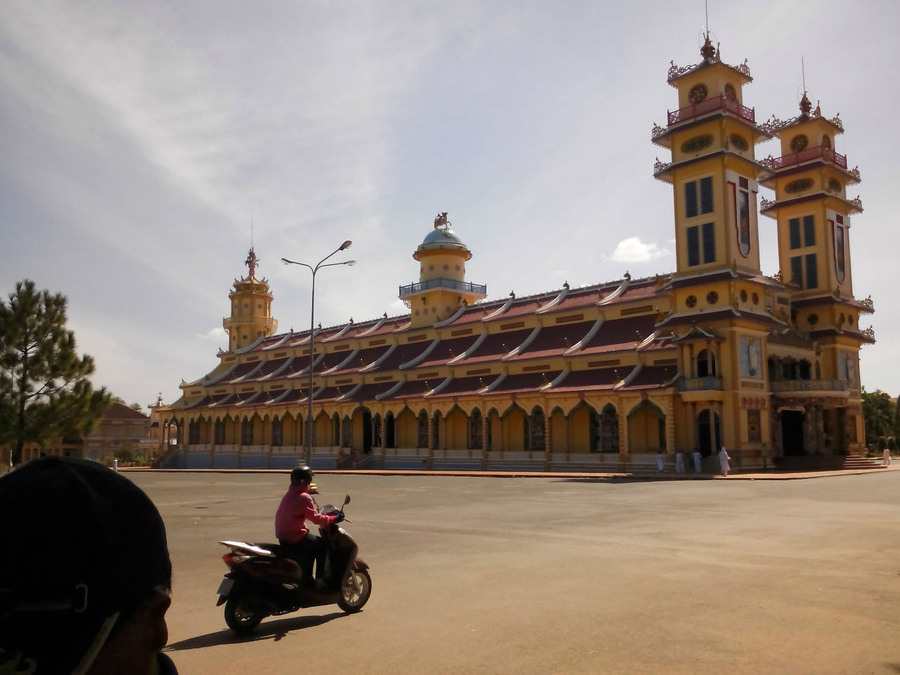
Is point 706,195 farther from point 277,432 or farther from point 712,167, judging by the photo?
point 277,432

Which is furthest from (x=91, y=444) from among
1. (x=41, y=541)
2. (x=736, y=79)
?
(x=41, y=541)

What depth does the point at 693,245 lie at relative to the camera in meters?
38.0

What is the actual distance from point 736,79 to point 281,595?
127 feet

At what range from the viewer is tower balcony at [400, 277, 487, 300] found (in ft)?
178

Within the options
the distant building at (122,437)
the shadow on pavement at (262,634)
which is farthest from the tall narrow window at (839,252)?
the distant building at (122,437)

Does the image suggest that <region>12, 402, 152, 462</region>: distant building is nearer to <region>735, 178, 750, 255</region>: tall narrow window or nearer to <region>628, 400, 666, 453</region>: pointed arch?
<region>628, 400, 666, 453</region>: pointed arch

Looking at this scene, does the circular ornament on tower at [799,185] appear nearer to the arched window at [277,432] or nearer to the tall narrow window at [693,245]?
the tall narrow window at [693,245]

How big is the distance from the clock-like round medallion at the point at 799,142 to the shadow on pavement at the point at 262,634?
152ft

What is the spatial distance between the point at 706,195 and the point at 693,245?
2517mm

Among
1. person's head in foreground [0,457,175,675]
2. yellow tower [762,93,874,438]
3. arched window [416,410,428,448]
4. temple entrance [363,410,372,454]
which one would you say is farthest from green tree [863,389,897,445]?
person's head in foreground [0,457,175,675]

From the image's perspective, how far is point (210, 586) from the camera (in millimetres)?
9086

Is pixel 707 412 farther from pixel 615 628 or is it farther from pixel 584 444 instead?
pixel 615 628

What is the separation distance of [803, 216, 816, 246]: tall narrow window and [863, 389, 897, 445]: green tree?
16.4 m

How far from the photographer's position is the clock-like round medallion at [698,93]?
127ft
